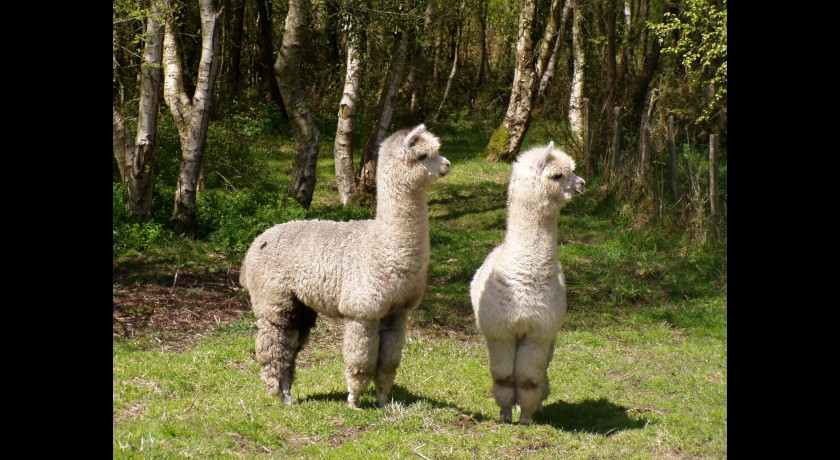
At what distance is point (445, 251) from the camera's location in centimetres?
1272

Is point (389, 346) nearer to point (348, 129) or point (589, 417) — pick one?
point (589, 417)

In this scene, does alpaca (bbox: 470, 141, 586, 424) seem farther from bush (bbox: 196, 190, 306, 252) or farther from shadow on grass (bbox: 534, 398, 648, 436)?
bush (bbox: 196, 190, 306, 252)

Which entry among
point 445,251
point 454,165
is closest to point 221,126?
point 454,165

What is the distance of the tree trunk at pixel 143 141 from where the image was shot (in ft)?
36.9

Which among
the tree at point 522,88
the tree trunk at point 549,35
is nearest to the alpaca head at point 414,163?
the tree at point 522,88

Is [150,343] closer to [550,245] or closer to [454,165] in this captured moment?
[550,245]

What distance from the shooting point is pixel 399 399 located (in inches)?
280

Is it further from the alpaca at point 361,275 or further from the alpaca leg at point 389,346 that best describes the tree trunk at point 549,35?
the alpaca leg at point 389,346

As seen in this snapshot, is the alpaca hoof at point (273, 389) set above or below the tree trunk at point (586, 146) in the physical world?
below

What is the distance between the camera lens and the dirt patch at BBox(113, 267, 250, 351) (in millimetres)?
8586

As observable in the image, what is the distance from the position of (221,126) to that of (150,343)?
1239cm

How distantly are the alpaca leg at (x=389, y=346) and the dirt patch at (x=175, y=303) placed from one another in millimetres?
2528

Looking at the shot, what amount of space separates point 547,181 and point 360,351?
6.20 feet

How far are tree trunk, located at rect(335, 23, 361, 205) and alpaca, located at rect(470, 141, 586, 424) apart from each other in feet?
25.2
